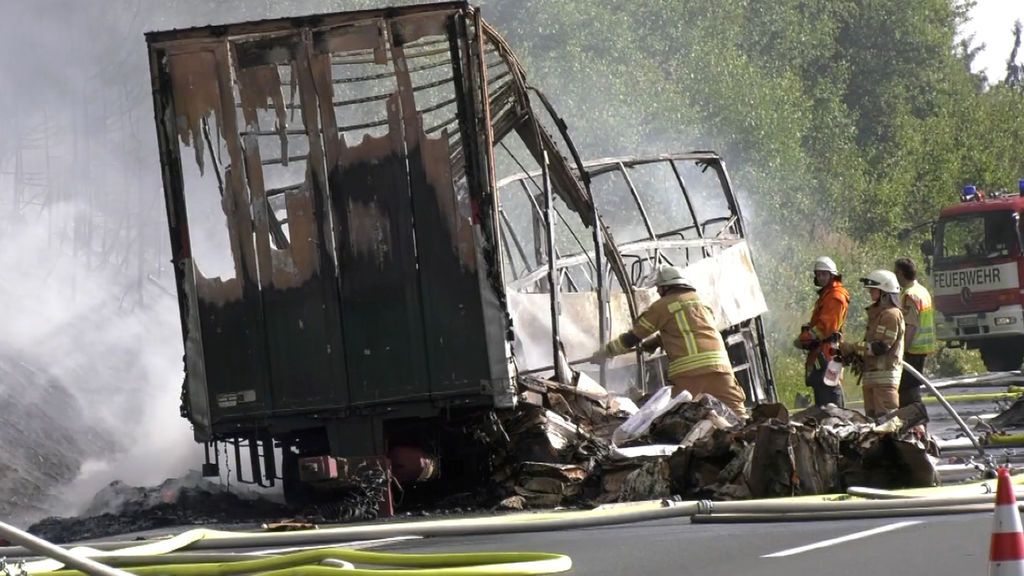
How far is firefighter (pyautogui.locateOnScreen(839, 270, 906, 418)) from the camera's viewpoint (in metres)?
14.4

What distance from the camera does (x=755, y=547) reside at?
862cm

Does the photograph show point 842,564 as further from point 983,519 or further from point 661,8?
point 661,8

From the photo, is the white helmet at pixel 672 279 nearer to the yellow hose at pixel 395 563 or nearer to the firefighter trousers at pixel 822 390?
the firefighter trousers at pixel 822 390

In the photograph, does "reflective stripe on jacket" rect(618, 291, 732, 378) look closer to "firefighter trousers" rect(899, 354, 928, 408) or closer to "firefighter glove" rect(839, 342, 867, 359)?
"firefighter glove" rect(839, 342, 867, 359)

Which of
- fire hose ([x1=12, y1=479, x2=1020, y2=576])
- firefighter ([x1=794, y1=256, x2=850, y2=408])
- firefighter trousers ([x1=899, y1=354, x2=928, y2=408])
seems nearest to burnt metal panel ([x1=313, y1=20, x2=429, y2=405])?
fire hose ([x1=12, y1=479, x2=1020, y2=576])

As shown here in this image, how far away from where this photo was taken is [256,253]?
1202cm

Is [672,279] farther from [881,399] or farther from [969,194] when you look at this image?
[969,194]

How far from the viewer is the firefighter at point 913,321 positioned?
15.5 metres

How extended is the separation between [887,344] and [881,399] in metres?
0.46

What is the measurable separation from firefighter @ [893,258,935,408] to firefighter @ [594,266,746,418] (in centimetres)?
294

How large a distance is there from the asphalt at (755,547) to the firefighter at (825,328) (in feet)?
16.1

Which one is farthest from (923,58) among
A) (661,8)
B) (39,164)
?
(39,164)

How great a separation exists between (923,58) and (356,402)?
45.3 m

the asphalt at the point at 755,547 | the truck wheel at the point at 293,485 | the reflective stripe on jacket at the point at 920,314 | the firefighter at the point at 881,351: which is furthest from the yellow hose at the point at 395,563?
the reflective stripe on jacket at the point at 920,314
